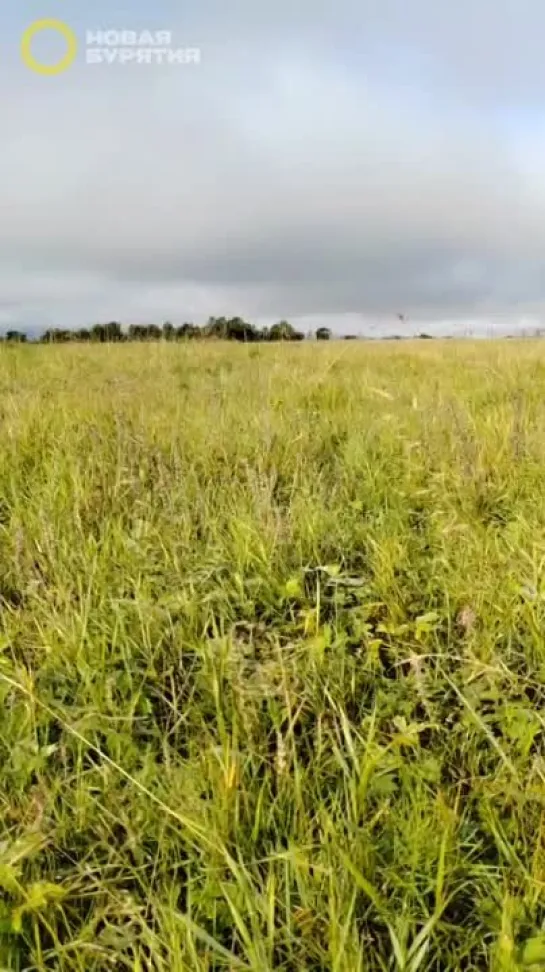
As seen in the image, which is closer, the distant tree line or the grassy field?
the grassy field

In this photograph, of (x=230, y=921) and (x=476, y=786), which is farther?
(x=476, y=786)

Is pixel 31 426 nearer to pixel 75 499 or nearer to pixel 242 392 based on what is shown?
pixel 75 499

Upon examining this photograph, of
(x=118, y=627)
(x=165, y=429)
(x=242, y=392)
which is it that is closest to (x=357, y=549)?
(x=118, y=627)

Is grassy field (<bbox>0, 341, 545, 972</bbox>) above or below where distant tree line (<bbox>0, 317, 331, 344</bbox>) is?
below

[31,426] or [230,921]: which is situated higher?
[31,426]

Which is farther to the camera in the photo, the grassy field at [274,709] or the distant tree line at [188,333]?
the distant tree line at [188,333]

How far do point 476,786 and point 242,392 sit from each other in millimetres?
3678

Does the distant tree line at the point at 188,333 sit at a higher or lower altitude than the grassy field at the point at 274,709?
higher

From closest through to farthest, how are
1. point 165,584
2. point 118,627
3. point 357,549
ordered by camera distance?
point 118,627, point 165,584, point 357,549

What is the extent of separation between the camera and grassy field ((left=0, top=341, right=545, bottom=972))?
1113 millimetres

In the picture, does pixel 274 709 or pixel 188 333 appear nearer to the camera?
pixel 274 709

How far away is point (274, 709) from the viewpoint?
1.52m

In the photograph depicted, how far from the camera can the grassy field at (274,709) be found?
3.65 feet

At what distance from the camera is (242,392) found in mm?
4734
